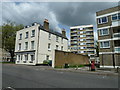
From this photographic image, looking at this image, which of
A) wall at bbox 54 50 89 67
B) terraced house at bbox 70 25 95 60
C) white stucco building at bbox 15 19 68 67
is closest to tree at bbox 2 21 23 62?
white stucco building at bbox 15 19 68 67

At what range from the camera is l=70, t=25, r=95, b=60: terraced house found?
6259cm

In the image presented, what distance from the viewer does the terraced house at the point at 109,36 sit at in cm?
1961

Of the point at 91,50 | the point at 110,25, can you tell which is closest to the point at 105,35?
the point at 110,25

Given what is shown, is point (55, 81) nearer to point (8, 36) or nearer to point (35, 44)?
point (35, 44)

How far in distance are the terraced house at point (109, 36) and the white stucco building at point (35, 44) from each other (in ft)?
38.0

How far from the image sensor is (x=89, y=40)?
63719 mm

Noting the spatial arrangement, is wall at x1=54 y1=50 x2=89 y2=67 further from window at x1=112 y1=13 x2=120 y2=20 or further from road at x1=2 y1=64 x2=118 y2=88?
window at x1=112 y1=13 x2=120 y2=20

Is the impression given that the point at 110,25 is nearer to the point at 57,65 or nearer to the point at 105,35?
the point at 105,35

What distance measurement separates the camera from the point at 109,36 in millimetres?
20672

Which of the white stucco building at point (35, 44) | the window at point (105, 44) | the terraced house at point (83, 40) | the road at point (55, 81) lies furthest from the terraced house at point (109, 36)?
the terraced house at point (83, 40)

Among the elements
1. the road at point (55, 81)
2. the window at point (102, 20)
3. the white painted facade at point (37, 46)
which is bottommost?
the road at point (55, 81)

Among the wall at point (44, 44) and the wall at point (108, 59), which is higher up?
the wall at point (44, 44)

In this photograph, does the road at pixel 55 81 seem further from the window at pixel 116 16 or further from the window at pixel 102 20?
the window at pixel 102 20

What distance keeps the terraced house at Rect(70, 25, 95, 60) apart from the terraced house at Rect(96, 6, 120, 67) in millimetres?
40682
